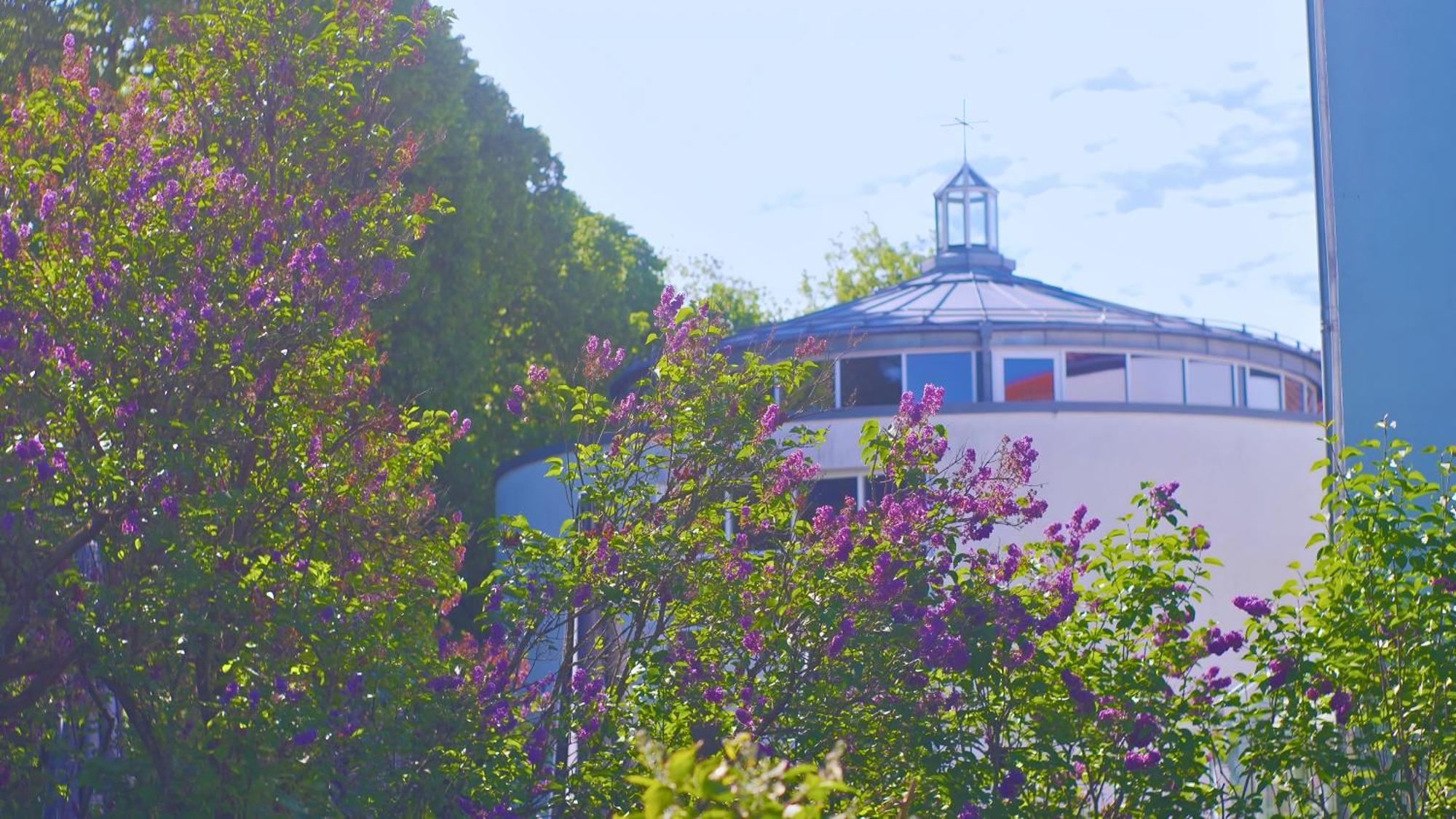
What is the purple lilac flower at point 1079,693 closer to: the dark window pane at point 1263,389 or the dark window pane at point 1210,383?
the dark window pane at point 1210,383

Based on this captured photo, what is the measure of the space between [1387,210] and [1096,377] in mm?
14896

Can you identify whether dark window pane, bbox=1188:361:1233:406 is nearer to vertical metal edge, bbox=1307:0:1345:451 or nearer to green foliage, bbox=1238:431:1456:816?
vertical metal edge, bbox=1307:0:1345:451

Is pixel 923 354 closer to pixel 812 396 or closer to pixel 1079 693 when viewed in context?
pixel 812 396

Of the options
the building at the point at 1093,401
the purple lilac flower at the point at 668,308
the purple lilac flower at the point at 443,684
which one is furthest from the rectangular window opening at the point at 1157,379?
the purple lilac flower at the point at 443,684

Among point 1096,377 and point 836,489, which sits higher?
point 1096,377

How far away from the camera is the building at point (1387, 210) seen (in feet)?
36.8

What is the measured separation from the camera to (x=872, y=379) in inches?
1032

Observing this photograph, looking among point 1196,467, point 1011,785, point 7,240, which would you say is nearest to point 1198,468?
point 1196,467

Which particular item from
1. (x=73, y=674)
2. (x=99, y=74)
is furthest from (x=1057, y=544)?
(x=99, y=74)

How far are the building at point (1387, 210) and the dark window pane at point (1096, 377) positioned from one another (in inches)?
564

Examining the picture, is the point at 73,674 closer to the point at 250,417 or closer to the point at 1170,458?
the point at 250,417

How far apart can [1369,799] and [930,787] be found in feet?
6.43

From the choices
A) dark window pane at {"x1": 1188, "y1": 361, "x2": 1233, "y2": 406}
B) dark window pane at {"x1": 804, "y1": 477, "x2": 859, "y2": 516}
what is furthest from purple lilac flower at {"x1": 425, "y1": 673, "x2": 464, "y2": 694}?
dark window pane at {"x1": 1188, "y1": 361, "x2": 1233, "y2": 406}

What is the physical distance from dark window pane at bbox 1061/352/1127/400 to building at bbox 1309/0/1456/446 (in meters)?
14.3
